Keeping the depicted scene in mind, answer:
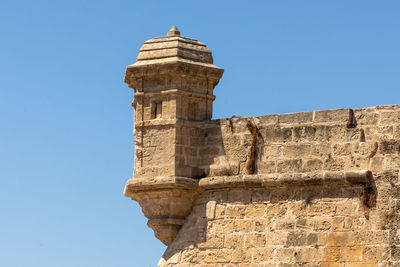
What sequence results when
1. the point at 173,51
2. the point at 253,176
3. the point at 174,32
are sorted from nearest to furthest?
the point at 253,176 → the point at 173,51 → the point at 174,32

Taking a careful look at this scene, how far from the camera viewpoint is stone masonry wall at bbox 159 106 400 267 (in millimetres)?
11898

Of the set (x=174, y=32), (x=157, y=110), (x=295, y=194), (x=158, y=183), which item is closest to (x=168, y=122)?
(x=157, y=110)

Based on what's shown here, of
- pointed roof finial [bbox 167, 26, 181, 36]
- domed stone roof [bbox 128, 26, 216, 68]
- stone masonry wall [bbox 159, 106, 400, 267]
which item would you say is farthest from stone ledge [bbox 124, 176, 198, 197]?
pointed roof finial [bbox 167, 26, 181, 36]

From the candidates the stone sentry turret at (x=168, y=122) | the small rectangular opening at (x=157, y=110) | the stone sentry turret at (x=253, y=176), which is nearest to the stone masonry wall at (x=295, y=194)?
the stone sentry turret at (x=253, y=176)

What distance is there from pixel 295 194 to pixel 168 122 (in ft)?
5.85

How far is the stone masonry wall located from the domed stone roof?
80cm

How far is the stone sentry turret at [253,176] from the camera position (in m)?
12.0

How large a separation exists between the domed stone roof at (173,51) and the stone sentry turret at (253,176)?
0.01 metres

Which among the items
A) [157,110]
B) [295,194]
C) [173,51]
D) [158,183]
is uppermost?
[173,51]

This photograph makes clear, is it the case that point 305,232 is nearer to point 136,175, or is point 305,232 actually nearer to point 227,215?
point 227,215

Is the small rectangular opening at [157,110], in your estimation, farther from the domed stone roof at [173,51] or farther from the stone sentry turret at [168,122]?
the domed stone roof at [173,51]

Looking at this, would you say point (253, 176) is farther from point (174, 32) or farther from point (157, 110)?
point (174, 32)

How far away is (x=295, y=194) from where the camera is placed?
12391 mm

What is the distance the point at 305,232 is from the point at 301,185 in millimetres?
533
